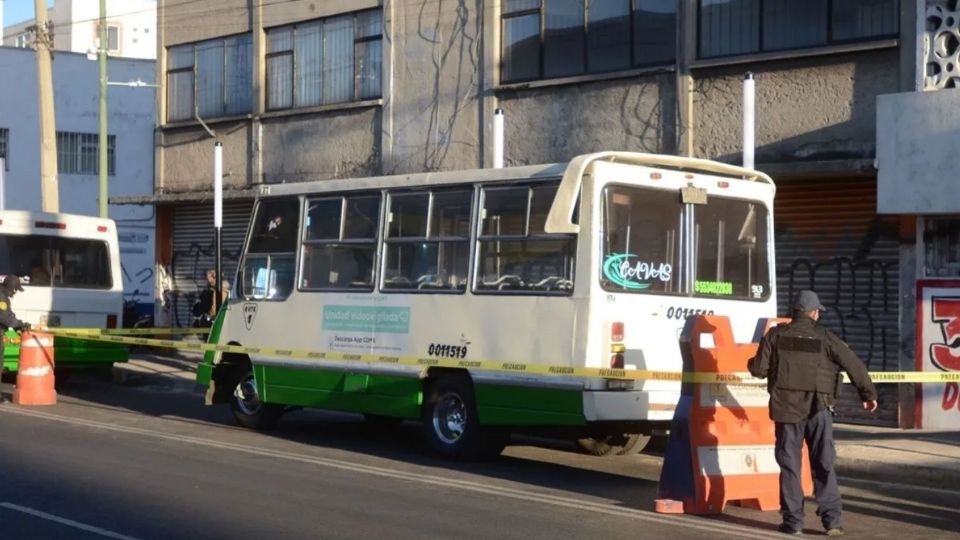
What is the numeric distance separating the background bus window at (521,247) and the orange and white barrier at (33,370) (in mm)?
7774

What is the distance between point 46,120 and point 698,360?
1763cm

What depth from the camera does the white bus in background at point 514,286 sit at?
40.2 feet

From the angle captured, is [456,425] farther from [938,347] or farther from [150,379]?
[150,379]

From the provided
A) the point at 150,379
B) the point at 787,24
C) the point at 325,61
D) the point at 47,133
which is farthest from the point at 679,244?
the point at 47,133

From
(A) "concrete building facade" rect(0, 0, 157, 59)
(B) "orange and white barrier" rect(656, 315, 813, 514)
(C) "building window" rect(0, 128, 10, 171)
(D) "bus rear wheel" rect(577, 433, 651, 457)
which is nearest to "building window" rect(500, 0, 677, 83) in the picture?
(D) "bus rear wheel" rect(577, 433, 651, 457)

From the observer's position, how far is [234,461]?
1309cm

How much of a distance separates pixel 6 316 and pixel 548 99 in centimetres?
817

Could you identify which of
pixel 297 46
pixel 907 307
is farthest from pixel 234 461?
pixel 297 46

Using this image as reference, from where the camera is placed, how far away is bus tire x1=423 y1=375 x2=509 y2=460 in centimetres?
1332

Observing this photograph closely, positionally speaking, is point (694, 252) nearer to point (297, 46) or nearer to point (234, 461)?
point (234, 461)

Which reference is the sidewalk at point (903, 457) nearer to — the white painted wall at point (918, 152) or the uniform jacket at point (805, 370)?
the white painted wall at point (918, 152)

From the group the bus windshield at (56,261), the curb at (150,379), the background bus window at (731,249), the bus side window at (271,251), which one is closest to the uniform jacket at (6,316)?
the bus windshield at (56,261)

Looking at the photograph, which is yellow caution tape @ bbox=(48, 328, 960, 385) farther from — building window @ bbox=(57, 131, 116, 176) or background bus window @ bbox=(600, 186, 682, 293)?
building window @ bbox=(57, 131, 116, 176)

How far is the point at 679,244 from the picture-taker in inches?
500
